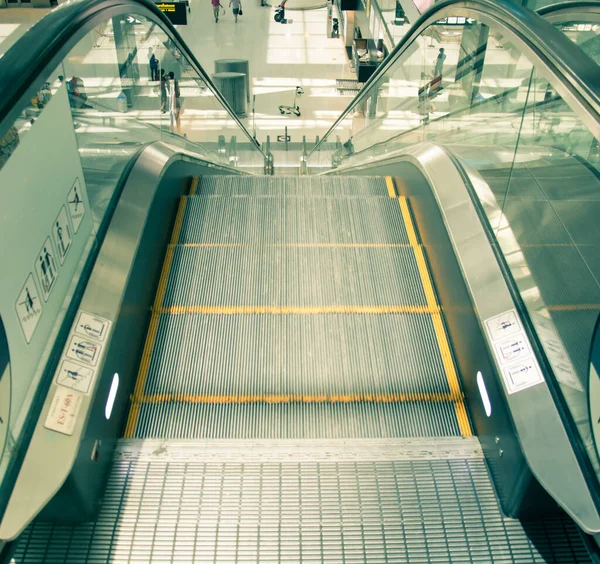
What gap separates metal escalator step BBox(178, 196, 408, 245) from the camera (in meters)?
4.48

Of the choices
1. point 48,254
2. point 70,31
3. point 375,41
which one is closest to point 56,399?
point 48,254

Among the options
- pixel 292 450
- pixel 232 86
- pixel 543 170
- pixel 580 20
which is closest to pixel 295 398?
pixel 292 450

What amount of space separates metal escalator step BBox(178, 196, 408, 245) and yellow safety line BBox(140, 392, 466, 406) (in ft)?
5.15

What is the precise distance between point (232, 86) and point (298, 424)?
46.9 feet

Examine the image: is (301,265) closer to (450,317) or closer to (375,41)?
(450,317)

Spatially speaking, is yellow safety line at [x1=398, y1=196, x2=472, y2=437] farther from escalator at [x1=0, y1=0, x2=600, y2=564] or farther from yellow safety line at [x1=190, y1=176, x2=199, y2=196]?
yellow safety line at [x1=190, y1=176, x2=199, y2=196]

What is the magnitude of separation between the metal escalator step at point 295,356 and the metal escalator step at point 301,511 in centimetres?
47

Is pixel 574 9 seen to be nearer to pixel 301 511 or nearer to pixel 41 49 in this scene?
pixel 41 49

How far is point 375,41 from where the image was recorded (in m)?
17.3

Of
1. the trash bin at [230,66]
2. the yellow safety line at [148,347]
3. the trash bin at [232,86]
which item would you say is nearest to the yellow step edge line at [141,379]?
the yellow safety line at [148,347]

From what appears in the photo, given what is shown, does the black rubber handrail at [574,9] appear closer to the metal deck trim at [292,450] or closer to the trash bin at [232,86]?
the metal deck trim at [292,450]

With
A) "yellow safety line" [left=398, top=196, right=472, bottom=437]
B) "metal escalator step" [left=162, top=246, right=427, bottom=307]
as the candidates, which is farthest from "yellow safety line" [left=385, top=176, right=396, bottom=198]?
"metal escalator step" [left=162, top=246, right=427, bottom=307]

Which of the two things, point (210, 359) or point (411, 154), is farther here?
point (411, 154)

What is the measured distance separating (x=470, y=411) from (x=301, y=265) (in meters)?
1.50
